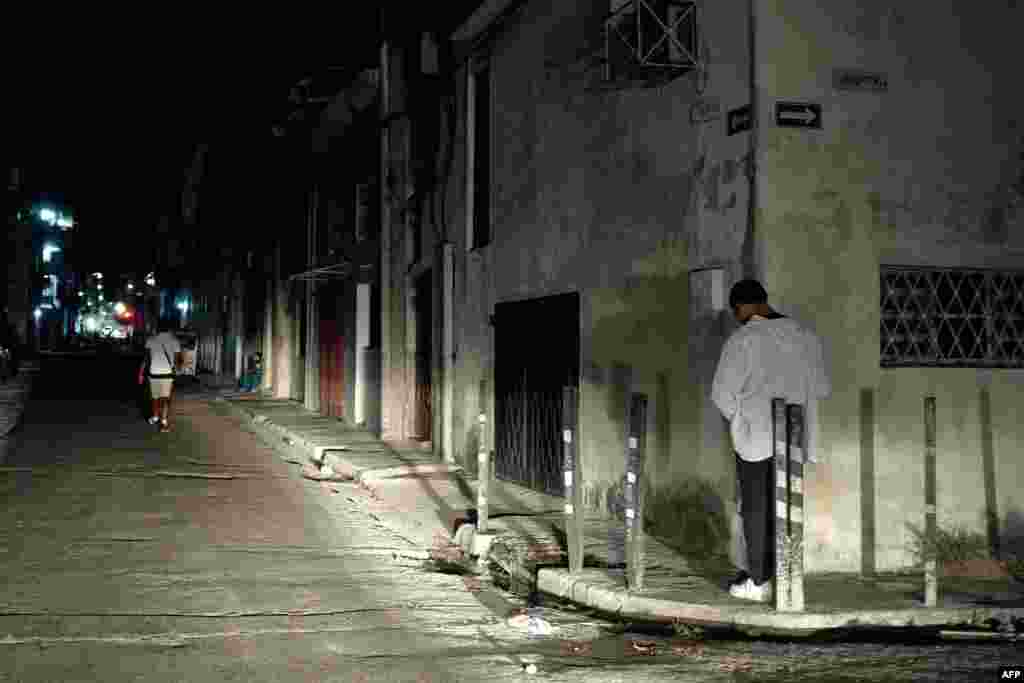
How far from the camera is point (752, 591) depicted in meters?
7.26

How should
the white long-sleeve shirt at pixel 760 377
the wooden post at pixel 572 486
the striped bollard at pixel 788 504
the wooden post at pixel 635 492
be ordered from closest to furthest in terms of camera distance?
the striped bollard at pixel 788 504 < the white long-sleeve shirt at pixel 760 377 < the wooden post at pixel 635 492 < the wooden post at pixel 572 486

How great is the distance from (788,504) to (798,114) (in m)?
3.01

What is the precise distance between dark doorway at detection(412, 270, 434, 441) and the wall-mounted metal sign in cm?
903

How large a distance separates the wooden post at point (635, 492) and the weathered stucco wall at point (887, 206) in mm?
1552

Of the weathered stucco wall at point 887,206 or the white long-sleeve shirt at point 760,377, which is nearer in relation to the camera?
the white long-sleeve shirt at point 760,377

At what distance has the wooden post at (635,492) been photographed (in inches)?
290

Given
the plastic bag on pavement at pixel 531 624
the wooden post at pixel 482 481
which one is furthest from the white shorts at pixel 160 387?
the plastic bag on pavement at pixel 531 624

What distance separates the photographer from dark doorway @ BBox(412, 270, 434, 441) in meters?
16.9

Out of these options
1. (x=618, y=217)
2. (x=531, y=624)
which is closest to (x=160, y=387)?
(x=618, y=217)

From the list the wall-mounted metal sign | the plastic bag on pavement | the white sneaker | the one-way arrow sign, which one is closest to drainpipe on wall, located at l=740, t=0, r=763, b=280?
the one-way arrow sign

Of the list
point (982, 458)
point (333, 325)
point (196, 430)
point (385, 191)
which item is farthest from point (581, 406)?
point (333, 325)

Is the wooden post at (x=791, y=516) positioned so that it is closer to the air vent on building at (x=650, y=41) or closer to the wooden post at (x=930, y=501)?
the wooden post at (x=930, y=501)

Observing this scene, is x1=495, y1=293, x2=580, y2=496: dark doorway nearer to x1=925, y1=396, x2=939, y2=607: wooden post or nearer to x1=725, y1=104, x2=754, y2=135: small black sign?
x1=725, y1=104, x2=754, y2=135: small black sign

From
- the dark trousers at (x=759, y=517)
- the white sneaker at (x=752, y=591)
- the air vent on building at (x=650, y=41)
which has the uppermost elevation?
the air vent on building at (x=650, y=41)
